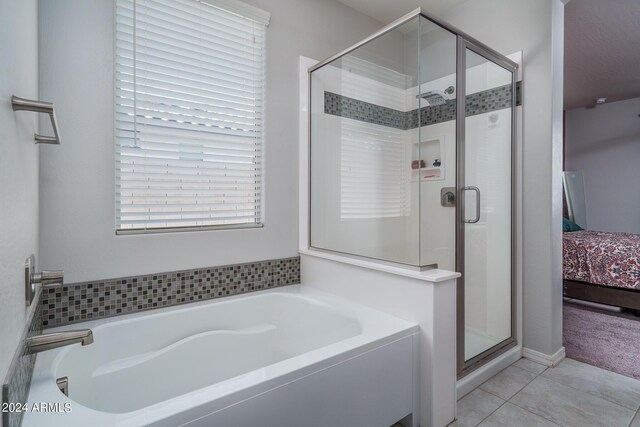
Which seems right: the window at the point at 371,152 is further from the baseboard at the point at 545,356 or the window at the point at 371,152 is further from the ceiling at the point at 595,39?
the baseboard at the point at 545,356

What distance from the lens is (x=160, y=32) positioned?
75.9 inches

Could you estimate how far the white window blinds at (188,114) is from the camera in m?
1.85

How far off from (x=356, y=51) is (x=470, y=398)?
2321mm

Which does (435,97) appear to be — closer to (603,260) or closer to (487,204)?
(487,204)

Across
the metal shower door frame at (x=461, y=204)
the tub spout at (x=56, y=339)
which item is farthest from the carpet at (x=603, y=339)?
the tub spout at (x=56, y=339)

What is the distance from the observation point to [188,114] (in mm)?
2031

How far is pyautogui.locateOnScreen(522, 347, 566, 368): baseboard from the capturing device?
7.47 ft

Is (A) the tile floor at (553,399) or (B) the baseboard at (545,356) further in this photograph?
(B) the baseboard at (545,356)

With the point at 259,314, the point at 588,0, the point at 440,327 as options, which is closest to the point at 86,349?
the point at 259,314

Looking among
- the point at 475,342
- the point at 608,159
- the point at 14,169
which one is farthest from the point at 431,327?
the point at 608,159

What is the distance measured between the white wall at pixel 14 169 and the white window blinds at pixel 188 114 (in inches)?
20.4

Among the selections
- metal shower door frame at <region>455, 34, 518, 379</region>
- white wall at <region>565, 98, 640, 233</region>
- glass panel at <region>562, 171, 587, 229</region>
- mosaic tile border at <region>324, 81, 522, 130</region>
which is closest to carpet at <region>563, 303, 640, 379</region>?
metal shower door frame at <region>455, 34, 518, 379</region>

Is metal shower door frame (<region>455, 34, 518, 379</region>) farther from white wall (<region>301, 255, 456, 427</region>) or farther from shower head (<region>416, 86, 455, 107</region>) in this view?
white wall (<region>301, 255, 456, 427</region>)

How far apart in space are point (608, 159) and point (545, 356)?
5.28 m
